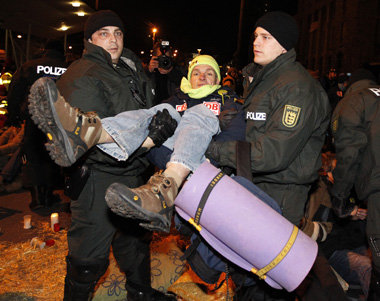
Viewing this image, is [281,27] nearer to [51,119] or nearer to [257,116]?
[257,116]

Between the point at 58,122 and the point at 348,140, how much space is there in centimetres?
243

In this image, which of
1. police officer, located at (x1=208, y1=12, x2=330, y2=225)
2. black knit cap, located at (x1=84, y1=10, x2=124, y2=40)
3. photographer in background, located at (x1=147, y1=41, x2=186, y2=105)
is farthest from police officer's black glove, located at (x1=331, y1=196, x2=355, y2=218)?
black knit cap, located at (x1=84, y1=10, x2=124, y2=40)

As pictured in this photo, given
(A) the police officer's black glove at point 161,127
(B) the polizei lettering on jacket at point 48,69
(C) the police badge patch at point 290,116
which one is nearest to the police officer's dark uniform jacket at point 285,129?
(C) the police badge patch at point 290,116

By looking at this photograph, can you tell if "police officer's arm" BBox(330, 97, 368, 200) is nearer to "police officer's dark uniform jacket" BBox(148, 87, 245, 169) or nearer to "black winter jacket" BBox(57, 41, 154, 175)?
"police officer's dark uniform jacket" BBox(148, 87, 245, 169)

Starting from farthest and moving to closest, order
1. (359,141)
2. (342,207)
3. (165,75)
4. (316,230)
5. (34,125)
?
(34,125), (165,75), (316,230), (342,207), (359,141)

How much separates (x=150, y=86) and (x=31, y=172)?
11.7 feet

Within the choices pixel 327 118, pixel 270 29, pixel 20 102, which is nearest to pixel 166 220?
pixel 327 118

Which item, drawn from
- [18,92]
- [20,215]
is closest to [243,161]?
[18,92]

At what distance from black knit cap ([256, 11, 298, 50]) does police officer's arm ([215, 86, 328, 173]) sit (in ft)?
1.50

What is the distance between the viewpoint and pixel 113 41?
2822 mm

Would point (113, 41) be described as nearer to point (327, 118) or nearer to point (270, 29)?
point (270, 29)

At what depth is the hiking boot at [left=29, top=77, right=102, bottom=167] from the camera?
1900 mm

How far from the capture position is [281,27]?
2359 millimetres

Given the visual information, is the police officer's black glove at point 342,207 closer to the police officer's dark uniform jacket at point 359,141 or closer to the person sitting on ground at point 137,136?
the police officer's dark uniform jacket at point 359,141
